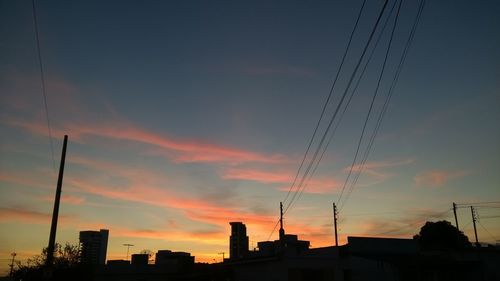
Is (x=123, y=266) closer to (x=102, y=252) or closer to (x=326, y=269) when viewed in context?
(x=326, y=269)

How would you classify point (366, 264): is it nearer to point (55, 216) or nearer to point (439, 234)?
point (55, 216)

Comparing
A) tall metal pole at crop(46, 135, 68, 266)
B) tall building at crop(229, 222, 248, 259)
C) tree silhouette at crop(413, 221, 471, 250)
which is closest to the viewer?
tall metal pole at crop(46, 135, 68, 266)

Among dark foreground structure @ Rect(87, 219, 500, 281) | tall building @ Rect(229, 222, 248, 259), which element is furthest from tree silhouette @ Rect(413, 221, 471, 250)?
tall building @ Rect(229, 222, 248, 259)

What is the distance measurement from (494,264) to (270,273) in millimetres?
18605

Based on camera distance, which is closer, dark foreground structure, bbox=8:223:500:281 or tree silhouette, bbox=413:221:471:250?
dark foreground structure, bbox=8:223:500:281

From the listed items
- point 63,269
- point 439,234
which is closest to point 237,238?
point 439,234

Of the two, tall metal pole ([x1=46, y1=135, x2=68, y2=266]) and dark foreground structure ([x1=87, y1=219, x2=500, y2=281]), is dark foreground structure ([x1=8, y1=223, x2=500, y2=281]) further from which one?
tall metal pole ([x1=46, y1=135, x2=68, y2=266])

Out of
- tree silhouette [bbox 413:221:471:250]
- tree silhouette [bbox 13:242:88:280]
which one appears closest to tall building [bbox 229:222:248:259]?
tree silhouette [bbox 413:221:471:250]

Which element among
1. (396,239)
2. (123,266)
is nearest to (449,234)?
(396,239)

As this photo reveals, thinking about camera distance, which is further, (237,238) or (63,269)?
(237,238)

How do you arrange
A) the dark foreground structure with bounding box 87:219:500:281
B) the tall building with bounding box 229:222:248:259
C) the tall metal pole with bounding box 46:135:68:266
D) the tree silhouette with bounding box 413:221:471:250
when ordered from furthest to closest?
the tall building with bounding box 229:222:248:259 → the tree silhouette with bounding box 413:221:471:250 → the dark foreground structure with bounding box 87:219:500:281 → the tall metal pole with bounding box 46:135:68:266

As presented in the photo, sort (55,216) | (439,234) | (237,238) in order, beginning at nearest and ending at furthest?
(55,216) < (439,234) < (237,238)

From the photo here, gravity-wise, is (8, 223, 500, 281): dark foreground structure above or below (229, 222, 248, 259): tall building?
below

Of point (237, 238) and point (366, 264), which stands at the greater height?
point (237, 238)
